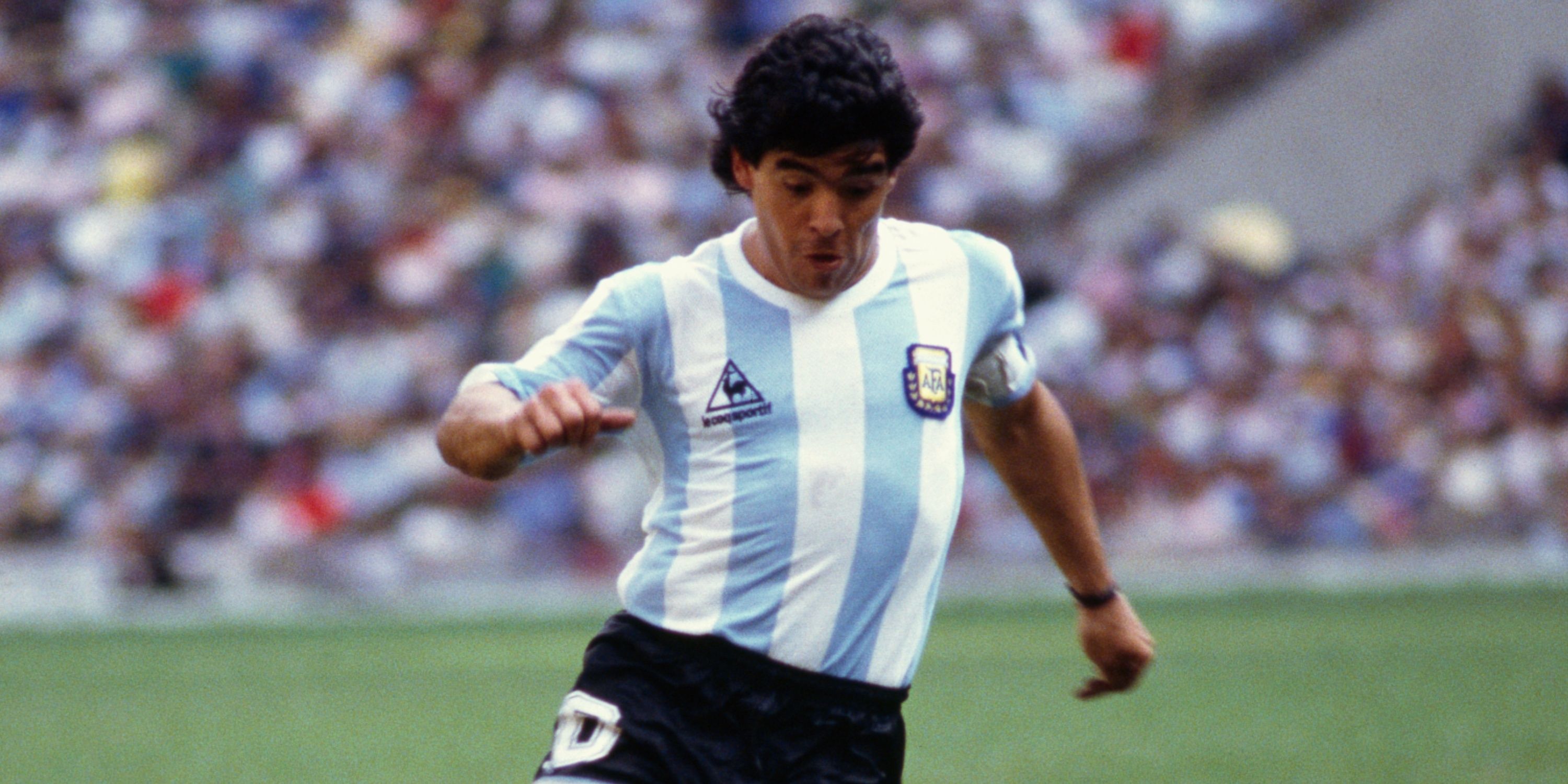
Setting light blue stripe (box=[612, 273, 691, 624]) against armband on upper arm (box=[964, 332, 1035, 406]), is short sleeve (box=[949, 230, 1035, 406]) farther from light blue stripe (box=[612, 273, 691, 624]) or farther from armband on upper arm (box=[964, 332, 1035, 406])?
light blue stripe (box=[612, 273, 691, 624])

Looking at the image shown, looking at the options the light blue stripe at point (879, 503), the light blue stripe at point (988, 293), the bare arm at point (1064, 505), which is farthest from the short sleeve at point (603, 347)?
the bare arm at point (1064, 505)

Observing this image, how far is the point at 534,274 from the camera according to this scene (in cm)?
1611

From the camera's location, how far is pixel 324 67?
17734mm

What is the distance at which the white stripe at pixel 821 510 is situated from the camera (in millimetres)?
3498

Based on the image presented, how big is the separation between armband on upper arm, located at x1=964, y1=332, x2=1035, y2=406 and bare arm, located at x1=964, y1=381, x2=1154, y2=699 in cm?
4

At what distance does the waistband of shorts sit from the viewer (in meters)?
3.48

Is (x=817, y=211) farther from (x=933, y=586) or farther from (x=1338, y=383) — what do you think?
(x=1338, y=383)

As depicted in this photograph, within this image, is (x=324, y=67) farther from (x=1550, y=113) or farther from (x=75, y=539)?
(x=1550, y=113)

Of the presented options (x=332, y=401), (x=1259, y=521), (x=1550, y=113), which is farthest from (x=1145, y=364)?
(x=332, y=401)

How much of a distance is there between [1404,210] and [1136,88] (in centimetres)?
233

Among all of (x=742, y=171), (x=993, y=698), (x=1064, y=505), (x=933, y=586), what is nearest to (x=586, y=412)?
(x=742, y=171)

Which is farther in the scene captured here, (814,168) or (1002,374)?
(1002,374)

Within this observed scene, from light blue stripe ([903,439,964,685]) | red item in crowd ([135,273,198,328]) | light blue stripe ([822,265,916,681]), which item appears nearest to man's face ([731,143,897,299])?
light blue stripe ([822,265,916,681])

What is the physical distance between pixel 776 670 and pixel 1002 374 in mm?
758
